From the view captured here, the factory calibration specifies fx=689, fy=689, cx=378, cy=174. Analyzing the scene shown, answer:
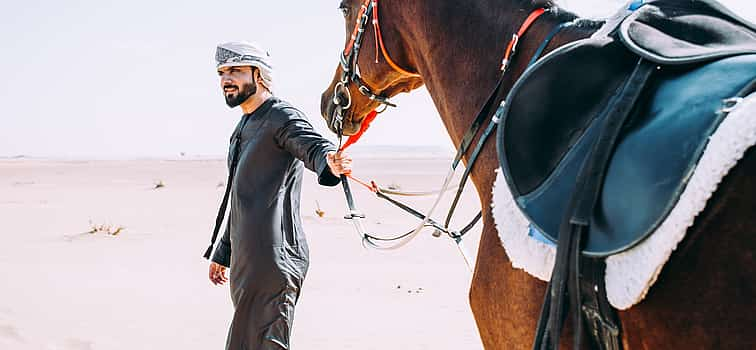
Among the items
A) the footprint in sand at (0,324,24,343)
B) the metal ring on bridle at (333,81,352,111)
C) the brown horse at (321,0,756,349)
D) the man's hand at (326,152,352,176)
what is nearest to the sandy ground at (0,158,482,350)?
the footprint in sand at (0,324,24,343)

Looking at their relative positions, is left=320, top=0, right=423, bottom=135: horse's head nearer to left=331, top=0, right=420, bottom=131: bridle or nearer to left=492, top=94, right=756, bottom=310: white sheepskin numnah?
left=331, top=0, right=420, bottom=131: bridle

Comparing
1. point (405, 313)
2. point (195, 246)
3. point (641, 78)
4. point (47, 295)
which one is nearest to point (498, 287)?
point (641, 78)

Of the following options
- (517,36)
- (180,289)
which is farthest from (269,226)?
(180,289)

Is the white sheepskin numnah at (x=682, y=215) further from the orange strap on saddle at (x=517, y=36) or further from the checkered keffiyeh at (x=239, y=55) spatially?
the checkered keffiyeh at (x=239, y=55)

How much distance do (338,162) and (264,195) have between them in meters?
0.46

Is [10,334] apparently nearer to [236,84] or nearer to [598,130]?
[236,84]

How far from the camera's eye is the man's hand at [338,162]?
125 inches

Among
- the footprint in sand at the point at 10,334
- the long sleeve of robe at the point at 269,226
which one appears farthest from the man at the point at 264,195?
the footprint in sand at the point at 10,334

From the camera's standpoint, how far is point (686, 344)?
1.39 metres

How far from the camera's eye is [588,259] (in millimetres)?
1521

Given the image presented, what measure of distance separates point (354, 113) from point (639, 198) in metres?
1.97

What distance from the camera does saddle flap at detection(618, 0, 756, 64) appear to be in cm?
153

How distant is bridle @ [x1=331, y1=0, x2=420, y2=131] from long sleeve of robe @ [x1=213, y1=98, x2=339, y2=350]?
0.84 ft

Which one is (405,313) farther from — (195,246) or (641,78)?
(641,78)
